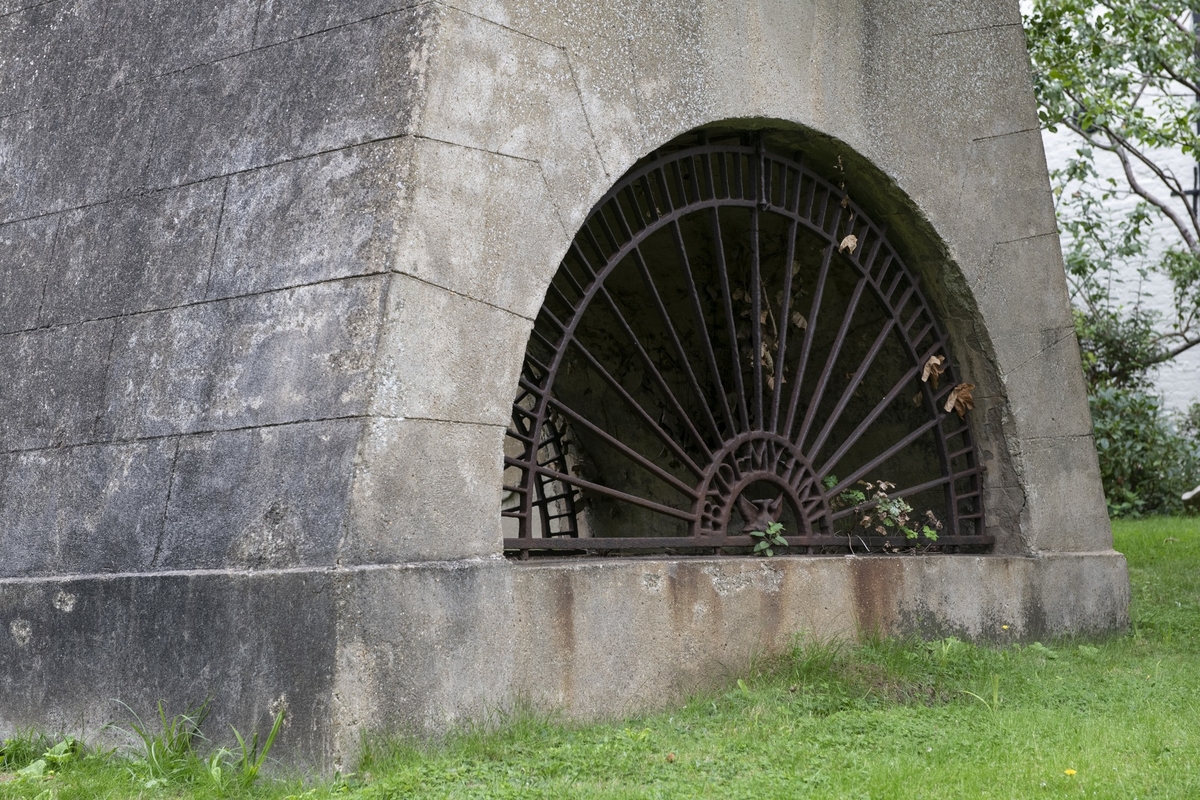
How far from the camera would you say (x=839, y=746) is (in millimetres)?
4273

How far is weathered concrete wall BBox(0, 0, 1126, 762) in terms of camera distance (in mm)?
3988

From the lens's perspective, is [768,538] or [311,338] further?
[768,538]

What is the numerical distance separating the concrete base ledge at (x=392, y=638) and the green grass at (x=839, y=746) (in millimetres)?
118

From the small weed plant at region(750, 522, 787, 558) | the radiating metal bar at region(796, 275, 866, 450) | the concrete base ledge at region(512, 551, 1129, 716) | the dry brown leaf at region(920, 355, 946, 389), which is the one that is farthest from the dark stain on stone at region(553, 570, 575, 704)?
the dry brown leaf at region(920, 355, 946, 389)

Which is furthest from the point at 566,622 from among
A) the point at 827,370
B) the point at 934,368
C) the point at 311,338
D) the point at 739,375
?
the point at 934,368

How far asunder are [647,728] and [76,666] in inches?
78.3

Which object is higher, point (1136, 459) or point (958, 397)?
point (1136, 459)

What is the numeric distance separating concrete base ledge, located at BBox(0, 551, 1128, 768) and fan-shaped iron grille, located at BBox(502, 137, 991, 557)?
0.28m

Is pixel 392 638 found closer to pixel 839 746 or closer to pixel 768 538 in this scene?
pixel 839 746

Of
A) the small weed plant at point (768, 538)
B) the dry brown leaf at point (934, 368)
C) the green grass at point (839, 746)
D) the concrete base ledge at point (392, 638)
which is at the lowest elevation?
the green grass at point (839, 746)

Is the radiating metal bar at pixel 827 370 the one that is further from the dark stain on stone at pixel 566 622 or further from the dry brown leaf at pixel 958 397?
the dark stain on stone at pixel 566 622

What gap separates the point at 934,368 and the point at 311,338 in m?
3.64

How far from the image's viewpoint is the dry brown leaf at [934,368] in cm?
653

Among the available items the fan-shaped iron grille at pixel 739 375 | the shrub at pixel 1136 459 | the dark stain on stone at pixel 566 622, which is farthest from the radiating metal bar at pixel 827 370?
the shrub at pixel 1136 459
